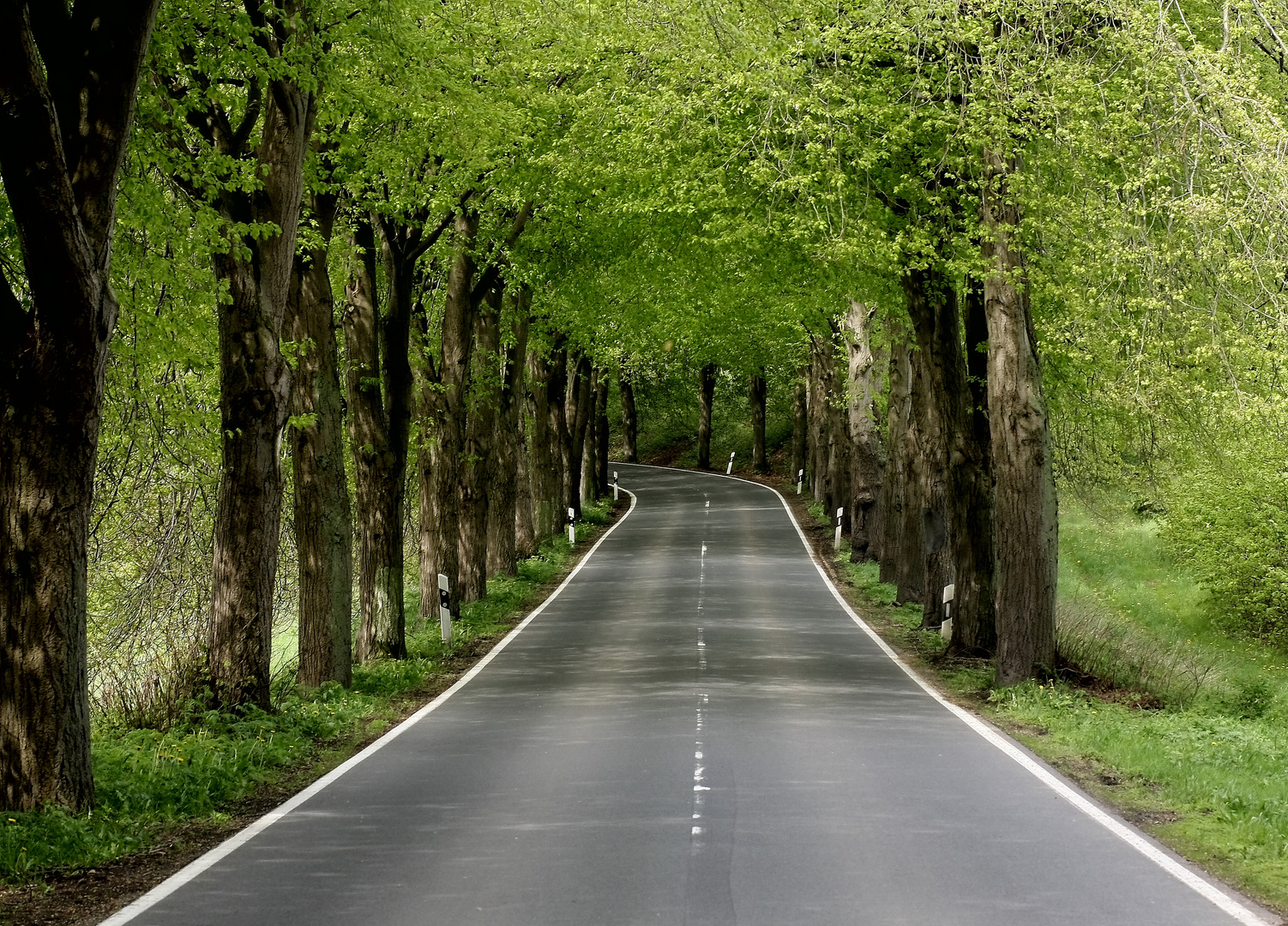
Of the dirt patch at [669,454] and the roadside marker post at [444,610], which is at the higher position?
the dirt patch at [669,454]

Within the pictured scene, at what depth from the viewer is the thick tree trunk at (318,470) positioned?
1678 cm

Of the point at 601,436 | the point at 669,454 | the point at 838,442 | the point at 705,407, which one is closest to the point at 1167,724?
the point at 838,442

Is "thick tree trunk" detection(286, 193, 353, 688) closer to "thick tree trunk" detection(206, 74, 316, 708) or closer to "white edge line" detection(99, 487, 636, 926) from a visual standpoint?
"white edge line" detection(99, 487, 636, 926)

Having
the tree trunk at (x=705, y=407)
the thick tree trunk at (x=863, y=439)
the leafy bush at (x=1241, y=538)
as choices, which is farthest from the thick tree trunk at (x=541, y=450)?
the tree trunk at (x=705, y=407)

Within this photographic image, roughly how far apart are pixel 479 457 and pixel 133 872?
21323mm

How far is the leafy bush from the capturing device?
2989 cm

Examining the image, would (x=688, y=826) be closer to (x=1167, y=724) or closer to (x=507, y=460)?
(x=1167, y=724)

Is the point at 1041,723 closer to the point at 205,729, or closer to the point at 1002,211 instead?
the point at 1002,211

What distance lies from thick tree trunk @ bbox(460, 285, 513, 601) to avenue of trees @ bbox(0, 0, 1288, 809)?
4.93 ft

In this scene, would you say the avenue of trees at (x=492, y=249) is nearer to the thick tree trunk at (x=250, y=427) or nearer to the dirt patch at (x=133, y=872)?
the thick tree trunk at (x=250, y=427)

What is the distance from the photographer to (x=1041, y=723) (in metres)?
14.5

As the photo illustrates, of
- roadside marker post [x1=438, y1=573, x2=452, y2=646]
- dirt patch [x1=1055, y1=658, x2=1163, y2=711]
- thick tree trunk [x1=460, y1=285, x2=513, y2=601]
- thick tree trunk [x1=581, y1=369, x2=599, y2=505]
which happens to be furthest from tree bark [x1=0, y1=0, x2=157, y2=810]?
thick tree trunk [x1=581, y1=369, x2=599, y2=505]

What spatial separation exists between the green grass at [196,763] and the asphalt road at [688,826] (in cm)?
69

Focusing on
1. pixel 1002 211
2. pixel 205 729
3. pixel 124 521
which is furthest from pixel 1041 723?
pixel 124 521
